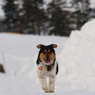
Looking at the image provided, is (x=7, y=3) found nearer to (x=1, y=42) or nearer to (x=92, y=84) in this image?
(x=1, y=42)

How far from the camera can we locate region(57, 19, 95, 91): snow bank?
835cm

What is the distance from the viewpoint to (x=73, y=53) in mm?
12586

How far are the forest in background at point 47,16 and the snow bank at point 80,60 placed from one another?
24.0 m

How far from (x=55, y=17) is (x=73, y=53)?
28138 mm

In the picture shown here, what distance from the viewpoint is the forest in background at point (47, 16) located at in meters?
38.7

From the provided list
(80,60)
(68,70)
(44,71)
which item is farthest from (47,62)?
(80,60)

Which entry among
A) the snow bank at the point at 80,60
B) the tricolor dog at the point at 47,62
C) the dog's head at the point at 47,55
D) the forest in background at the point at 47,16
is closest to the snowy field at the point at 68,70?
the snow bank at the point at 80,60

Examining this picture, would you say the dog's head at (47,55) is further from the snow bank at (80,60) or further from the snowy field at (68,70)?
the snow bank at (80,60)

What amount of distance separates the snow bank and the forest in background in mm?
24037

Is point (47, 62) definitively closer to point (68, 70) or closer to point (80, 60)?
point (68, 70)

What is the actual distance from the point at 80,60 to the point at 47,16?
30.4 metres

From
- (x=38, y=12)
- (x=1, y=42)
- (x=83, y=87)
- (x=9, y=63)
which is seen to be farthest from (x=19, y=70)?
(x=38, y=12)

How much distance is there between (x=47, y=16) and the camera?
41125 mm

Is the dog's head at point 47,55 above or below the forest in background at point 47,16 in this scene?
above
